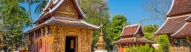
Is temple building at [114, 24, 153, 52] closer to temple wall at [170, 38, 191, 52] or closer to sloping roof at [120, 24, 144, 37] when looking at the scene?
sloping roof at [120, 24, 144, 37]

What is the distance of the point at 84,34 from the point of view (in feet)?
48.0

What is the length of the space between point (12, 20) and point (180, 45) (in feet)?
62.3

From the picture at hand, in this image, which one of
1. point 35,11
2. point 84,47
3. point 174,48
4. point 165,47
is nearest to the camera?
point 174,48

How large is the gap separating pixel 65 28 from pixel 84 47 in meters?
1.92

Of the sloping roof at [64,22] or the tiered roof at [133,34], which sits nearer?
the sloping roof at [64,22]

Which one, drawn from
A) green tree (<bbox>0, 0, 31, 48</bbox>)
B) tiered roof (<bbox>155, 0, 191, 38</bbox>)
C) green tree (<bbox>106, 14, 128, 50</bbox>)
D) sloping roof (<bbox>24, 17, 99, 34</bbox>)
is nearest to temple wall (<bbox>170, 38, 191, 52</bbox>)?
tiered roof (<bbox>155, 0, 191, 38</bbox>)

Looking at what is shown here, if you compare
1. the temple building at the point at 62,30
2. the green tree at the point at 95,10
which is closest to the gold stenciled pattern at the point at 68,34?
the temple building at the point at 62,30

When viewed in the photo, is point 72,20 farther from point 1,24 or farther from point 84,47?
point 1,24

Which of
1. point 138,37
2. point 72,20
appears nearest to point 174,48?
point 72,20

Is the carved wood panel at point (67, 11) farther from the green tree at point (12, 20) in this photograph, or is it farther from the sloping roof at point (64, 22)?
the green tree at point (12, 20)

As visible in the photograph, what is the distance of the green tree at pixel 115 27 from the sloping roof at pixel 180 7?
20.1m

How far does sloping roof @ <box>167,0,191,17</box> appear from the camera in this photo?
1331 cm

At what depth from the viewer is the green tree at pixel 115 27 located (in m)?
35.4

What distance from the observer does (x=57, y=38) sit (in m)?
13.3
